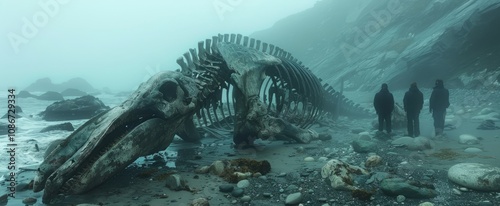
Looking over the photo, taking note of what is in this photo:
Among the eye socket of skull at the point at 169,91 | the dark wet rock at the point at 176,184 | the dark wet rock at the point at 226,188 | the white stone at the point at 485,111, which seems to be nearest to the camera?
the dark wet rock at the point at 226,188

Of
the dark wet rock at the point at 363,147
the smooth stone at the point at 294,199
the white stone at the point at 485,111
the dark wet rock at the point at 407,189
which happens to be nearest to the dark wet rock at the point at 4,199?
the smooth stone at the point at 294,199

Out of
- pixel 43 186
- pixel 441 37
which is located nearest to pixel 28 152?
pixel 43 186

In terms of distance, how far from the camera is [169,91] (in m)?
6.11

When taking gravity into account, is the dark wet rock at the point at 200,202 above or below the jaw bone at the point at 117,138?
below

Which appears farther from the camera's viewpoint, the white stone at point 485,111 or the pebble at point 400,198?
the white stone at point 485,111

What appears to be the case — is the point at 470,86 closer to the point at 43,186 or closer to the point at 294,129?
the point at 294,129

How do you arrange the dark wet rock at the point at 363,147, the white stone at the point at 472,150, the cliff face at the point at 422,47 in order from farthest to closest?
the cliff face at the point at 422,47 < the dark wet rock at the point at 363,147 < the white stone at the point at 472,150

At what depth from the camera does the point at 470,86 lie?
16516 millimetres

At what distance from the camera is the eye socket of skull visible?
5.97m

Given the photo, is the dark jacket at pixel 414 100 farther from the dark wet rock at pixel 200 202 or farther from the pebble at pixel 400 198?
the dark wet rock at pixel 200 202

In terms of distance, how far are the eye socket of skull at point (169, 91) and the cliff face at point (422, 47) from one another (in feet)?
49.3

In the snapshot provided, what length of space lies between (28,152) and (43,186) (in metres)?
5.03

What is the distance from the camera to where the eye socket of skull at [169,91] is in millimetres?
5973

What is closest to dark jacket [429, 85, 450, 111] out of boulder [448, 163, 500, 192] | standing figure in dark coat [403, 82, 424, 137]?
standing figure in dark coat [403, 82, 424, 137]
